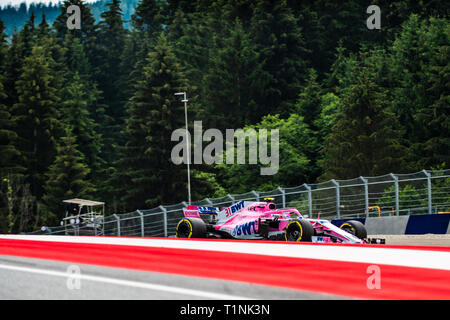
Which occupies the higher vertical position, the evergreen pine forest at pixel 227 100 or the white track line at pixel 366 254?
the evergreen pine forest at pixel 227 100

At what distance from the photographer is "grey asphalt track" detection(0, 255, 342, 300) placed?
6.30 metres

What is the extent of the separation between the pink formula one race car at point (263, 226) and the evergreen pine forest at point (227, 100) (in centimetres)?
4147

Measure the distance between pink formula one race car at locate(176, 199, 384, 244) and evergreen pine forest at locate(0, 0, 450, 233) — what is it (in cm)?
4147

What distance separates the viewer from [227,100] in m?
77.4

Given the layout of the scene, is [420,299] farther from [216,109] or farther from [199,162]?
[216,109]

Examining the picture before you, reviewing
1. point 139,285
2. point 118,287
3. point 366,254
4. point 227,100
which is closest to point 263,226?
point 366,254

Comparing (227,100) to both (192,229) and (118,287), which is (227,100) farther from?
(118,287)

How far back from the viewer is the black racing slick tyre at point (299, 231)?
13.5 meters

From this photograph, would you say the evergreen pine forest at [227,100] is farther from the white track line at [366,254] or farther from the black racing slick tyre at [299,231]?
the white track line at [366,254]

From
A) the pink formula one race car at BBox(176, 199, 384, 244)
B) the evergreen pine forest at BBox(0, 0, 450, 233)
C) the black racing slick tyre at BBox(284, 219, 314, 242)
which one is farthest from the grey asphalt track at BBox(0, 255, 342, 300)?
the evergreen pine forest at BBox(0, 0, 450, 233)

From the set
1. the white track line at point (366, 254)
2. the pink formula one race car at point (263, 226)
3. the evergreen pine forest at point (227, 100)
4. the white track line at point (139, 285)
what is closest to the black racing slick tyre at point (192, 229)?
the pink formula one race car at point (263, 226)

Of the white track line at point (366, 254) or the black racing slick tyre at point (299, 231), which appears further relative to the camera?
the black racing slick tyre at point (299, 231)

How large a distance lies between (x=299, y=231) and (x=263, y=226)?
142 centimetres

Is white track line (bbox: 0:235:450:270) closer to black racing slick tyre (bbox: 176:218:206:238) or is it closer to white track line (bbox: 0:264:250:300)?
white track line (bbox: 0:264:250:300)
